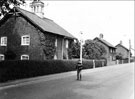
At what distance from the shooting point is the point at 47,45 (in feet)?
91.2

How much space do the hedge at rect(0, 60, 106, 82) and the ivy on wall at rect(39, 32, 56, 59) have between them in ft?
10.8

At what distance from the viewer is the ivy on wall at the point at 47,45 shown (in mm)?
27453

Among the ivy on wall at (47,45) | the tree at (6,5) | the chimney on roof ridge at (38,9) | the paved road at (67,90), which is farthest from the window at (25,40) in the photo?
the paved road at (67,90)

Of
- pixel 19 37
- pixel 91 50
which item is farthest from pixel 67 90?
pixel 91 50

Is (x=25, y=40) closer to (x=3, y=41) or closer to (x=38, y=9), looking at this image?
(x=3, y=41)

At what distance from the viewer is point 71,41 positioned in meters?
35.9

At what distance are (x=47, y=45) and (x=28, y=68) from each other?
9930 millimetres

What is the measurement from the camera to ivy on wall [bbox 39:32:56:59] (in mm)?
27453

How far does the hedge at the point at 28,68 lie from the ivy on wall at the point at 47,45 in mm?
3297

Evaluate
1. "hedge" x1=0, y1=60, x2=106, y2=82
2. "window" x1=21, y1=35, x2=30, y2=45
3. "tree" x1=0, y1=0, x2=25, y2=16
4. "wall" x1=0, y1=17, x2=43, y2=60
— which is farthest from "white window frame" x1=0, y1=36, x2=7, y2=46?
"tree" x1=0, y1=0, x2=25, y2=16

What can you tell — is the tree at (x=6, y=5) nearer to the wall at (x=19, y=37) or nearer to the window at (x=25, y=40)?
the wall at (x=19, y=37)

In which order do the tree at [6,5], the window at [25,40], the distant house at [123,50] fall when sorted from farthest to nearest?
the distant house at [123,50], the window at [25,40], the tree at [6,5]

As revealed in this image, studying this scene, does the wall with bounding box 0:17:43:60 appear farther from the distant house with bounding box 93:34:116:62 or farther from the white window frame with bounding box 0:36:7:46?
the distant house with bounding box 93:34:116:62

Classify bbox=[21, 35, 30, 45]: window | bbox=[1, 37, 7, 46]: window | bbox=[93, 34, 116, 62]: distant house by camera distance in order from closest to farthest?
bbox=[21, 35, 30, 45]: window < bbox=[1, 37, 7, 46]: window < bbox=[93, 34, 116, 62]: distant house
